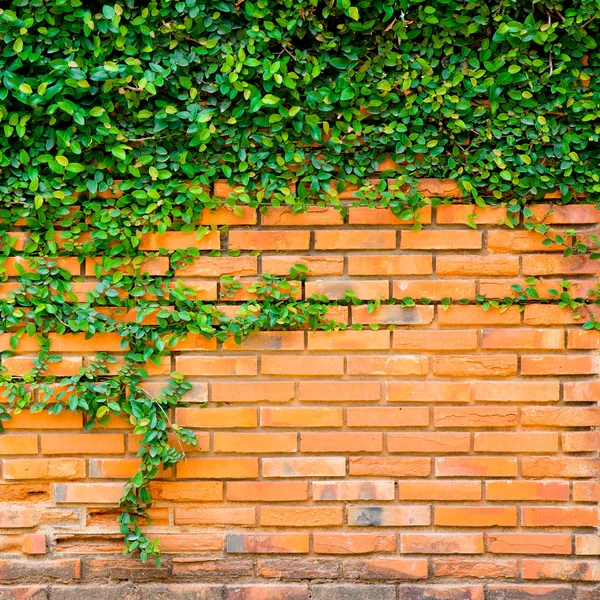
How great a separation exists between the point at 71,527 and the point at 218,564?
534 mm

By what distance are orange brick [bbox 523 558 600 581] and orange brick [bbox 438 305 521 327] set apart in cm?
83

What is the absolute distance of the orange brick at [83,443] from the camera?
2170mm

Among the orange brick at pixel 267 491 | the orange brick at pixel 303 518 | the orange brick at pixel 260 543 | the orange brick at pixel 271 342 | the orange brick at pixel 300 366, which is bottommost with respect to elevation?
the orange brick at pixel 260 543

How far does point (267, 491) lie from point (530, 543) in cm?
93

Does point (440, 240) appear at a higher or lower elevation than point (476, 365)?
higher

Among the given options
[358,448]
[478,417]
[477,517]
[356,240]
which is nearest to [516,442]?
[478,417]

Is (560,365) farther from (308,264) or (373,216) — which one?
(308,264)

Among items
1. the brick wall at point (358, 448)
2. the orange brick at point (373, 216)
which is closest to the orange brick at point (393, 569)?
the brick wall at point (358, 448)

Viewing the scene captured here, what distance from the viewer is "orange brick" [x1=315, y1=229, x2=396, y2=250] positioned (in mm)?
2168

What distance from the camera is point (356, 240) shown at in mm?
2172

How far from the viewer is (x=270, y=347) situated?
217 cm

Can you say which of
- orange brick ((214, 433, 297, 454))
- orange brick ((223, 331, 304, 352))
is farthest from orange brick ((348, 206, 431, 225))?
orange brick ((214, 433, 297, 454))

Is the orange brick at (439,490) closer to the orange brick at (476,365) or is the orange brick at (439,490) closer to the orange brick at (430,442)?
the orange brick at (430,442)

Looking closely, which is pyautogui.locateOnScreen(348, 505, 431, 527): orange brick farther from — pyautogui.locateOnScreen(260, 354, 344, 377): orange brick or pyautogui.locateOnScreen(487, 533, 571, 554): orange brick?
pyautogui.locateOnScreen(260, 354, 344, 377): orange brick
